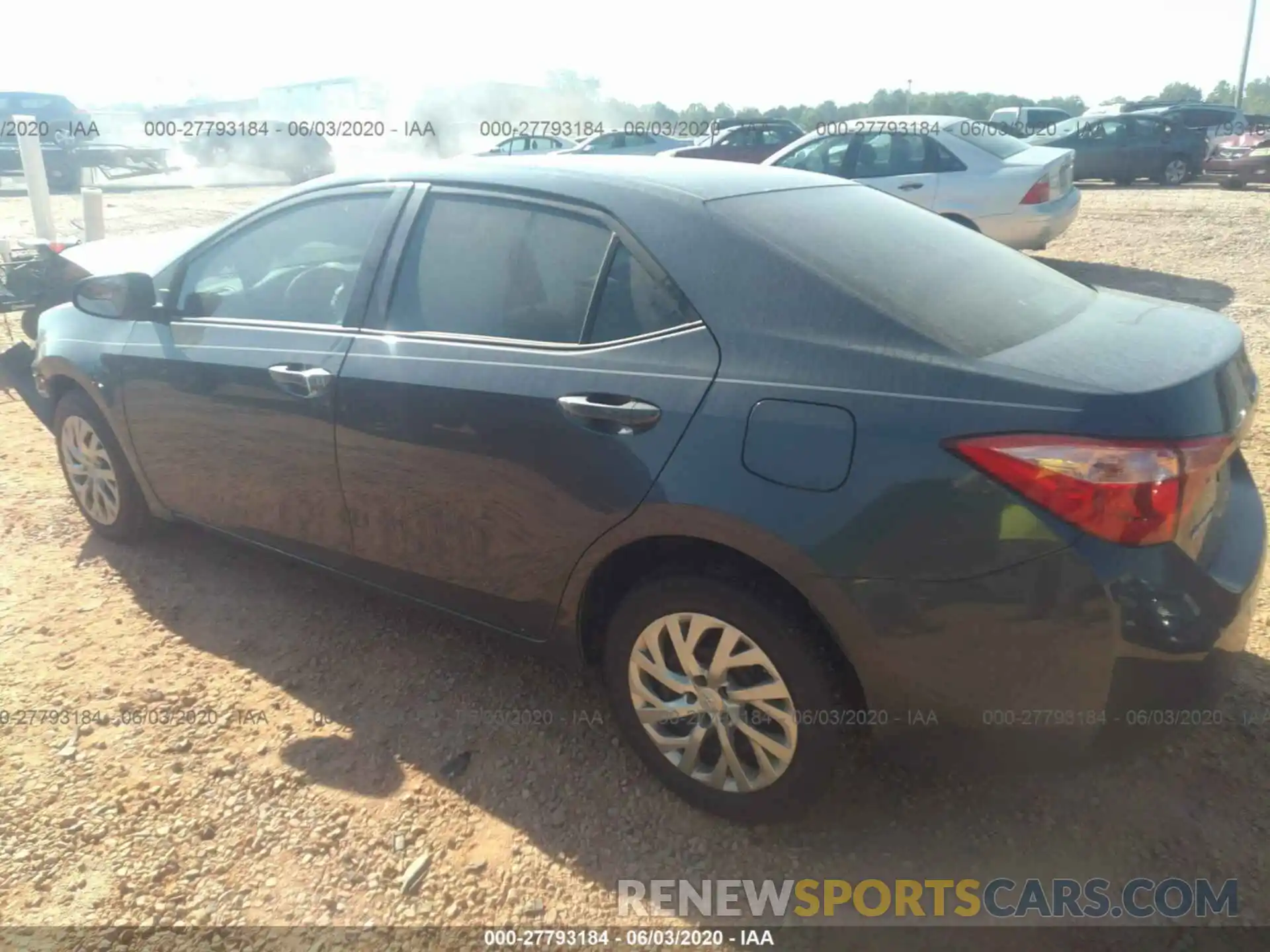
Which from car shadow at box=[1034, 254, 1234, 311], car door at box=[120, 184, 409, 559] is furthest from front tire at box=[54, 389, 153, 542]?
car shadow at box=[1034, 254, 1234, 311]

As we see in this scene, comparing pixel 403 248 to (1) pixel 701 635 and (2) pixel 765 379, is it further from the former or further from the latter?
(1) pixel 701 635

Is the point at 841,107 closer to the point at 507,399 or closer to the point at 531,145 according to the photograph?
the point at 531,145

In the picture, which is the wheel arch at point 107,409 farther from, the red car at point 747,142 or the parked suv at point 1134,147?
the parked suv at point 1134,147

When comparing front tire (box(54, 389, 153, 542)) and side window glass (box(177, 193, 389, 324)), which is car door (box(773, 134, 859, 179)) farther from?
front tire (box(54, 389, 153, 542))

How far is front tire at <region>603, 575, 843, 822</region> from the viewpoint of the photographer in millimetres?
2186

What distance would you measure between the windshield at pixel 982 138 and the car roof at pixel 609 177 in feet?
22.0

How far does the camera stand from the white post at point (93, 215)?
9.32 meters

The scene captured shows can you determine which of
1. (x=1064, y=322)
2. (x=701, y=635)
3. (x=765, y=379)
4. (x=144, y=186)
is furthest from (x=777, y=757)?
(x=144, y=186)

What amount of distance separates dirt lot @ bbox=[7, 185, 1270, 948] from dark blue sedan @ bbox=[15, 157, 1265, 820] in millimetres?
287

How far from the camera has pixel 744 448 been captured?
212 centimetres

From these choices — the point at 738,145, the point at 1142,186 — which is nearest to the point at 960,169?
the point at 738,145

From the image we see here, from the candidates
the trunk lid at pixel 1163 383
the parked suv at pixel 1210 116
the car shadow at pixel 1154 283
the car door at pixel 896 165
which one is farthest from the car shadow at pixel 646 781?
the parked suv at pixel 1210 116

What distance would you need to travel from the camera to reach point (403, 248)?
9.50 ft

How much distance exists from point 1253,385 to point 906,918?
5.11 feet
